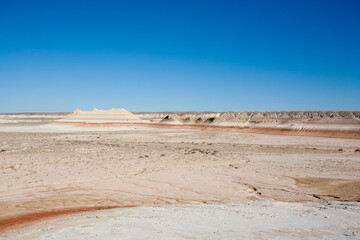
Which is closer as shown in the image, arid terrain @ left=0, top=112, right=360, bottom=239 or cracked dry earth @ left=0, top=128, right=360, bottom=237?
arid terrain @ left=0, top=112, right=360, bottom=239

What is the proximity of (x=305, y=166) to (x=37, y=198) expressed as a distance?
10022 mm

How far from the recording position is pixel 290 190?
7.96 metres

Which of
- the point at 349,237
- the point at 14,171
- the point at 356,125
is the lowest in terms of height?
the point at 349,237

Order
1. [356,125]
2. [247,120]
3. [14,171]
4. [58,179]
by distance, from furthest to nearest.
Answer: [247,120] < [356,125] < [14,171] < [58,179]

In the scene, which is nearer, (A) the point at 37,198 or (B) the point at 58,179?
(A) the point at 37,198

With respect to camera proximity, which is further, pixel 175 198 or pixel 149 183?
pixel 149 183

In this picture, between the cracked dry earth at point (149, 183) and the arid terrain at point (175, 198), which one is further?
the cracked dry earth at point (149, 183)

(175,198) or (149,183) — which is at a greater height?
(149,183)

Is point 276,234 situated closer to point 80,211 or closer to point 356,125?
point 80,211

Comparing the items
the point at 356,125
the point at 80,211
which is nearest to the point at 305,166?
the point at 80,211

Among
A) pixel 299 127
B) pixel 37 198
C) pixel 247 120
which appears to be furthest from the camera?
pixel 247 120

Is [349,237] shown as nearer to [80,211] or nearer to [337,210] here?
[337,210]

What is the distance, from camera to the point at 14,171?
999cm

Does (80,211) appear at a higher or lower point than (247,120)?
lower
